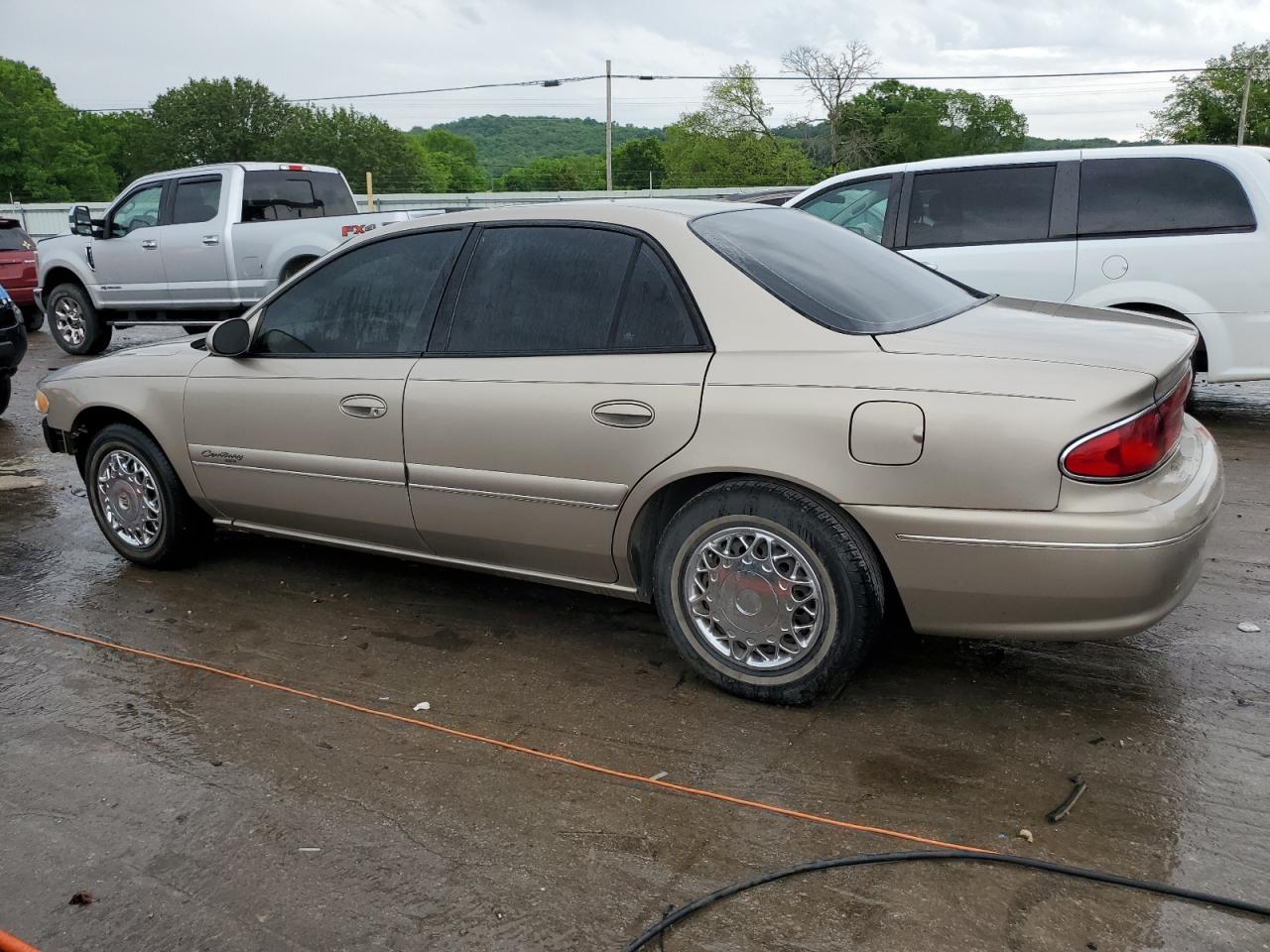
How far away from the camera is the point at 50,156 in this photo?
83.2 metres

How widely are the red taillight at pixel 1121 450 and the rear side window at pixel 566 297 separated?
123 cm

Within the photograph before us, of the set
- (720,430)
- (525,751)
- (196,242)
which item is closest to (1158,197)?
(720,430)

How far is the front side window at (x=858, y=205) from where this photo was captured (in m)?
8.09

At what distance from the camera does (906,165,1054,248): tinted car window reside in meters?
7.44

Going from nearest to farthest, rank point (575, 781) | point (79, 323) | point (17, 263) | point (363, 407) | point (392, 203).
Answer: point (575, 781)
point (363, 407)
point (79, 323)
point (17, 263)
point (392, 203)

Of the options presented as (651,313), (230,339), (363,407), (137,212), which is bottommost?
(363,407)

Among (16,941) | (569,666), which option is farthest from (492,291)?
(16,941)

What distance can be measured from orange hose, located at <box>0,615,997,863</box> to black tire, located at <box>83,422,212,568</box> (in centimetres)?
65

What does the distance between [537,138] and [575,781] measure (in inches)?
4287

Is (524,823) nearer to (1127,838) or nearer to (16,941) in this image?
(16,941)

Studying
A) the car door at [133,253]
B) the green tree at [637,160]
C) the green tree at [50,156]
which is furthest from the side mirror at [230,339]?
the green tree at [637,160]

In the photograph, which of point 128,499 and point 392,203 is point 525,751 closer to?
point 128,499

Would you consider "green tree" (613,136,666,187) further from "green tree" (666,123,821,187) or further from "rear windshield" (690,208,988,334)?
"rear windshield" (690,208,988,334)

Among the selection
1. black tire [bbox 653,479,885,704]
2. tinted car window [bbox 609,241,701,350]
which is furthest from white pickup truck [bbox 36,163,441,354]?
black tire [bbox 653,479,885,704]
